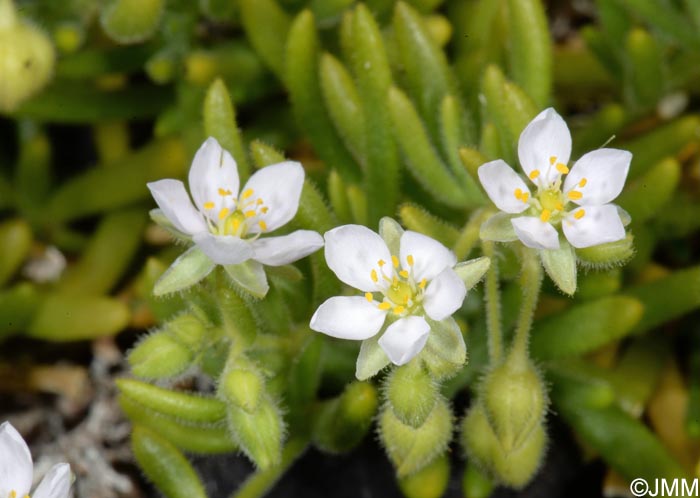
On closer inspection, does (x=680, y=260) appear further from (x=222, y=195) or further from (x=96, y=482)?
(x=96, y=482)

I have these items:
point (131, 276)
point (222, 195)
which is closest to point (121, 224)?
point (131, 276)

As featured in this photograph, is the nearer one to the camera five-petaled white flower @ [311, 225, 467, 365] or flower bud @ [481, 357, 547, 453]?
five-petaled white flower @ [311, 225, 467, 365]

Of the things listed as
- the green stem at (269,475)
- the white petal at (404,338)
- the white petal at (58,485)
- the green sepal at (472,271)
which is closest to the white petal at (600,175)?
the green sepal at (472,271)

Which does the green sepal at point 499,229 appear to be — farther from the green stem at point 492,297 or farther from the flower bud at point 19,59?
the flower bud at point 19,59

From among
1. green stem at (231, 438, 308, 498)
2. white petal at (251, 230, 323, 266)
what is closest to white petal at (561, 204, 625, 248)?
white petal at (251, 230, 323, 266)

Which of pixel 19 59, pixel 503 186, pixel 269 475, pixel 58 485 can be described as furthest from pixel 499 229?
pixel 19 59

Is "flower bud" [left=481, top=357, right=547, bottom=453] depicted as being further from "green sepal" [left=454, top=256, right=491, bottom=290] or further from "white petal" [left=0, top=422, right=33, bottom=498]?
"white petal" [left=0, top=422, right=33, bottom=498]
